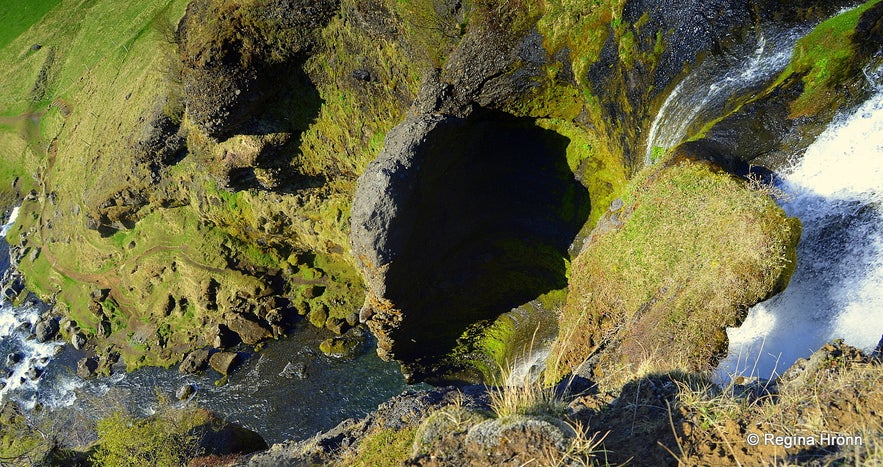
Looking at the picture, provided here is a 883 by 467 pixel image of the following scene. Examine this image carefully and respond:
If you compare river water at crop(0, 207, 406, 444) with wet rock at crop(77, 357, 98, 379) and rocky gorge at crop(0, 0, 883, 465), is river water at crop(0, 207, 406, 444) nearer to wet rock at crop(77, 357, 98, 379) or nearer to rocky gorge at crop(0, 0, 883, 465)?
wet rock at crop(77, 357, 98, 379)

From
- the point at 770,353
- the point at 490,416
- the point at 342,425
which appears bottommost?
the point at 770,353

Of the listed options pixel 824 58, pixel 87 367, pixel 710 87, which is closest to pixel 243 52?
pixel 710 87

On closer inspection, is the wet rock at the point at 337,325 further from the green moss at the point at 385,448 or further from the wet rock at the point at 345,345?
the green moss at the point at 385,448

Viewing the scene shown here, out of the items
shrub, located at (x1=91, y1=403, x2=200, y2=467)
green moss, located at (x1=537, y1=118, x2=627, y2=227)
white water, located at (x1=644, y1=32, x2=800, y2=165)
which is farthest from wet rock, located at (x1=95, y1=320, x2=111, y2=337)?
white water, located at (x1=644, y1=32, x2=800, y2=165)

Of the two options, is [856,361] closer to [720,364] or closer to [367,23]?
[720,364]

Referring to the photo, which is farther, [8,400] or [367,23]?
[8,400]

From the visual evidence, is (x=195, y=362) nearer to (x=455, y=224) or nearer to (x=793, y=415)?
(x=455, y=224)

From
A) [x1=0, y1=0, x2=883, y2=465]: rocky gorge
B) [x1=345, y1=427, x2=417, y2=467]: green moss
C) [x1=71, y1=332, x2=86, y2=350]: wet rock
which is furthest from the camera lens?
[x1=71, y1=332, x2=86, y2=350]: wet rock

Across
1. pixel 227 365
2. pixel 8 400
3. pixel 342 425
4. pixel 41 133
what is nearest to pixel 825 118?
pixel 342 425
